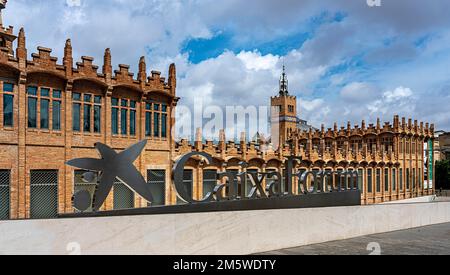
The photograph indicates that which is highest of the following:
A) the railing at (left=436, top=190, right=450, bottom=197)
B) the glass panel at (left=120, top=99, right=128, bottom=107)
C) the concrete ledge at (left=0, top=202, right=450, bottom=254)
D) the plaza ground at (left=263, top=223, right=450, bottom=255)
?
the glass panel at (left=120, top=99, right=128, bottom=107)

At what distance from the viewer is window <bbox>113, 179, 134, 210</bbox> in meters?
28.5

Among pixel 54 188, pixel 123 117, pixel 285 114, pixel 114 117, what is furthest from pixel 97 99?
pixel 285 114

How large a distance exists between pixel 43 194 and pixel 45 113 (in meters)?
4.96

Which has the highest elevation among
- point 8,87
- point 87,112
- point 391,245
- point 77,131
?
point 8,87

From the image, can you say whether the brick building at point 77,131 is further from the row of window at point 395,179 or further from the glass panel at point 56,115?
the row of window at point 395,179

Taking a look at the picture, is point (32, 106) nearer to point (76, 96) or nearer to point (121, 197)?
point (76, 96)

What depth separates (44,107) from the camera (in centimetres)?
2586

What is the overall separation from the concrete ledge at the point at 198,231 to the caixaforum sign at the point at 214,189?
44 centimetres

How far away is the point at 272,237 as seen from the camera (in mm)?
19344

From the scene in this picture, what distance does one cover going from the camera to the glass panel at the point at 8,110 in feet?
79.3

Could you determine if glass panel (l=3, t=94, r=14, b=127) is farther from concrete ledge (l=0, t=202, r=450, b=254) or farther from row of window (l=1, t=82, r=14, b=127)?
concrete ledge (l=0, t=202, r=450, b=254)

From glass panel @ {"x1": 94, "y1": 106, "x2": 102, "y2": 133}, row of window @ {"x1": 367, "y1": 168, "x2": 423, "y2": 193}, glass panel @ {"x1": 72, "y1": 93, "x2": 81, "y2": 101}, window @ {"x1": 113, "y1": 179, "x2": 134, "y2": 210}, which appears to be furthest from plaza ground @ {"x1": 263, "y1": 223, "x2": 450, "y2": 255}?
row of window @ {"x1": 367, "y1": 168, "x2": 423, "y2": 193}

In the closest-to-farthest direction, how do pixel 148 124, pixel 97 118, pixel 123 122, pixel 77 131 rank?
pixel 77 131 → pixel 97 118 → pixel 123 122 → pixel 148 124

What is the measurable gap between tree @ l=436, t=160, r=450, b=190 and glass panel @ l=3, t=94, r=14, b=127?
7577 centimetres
